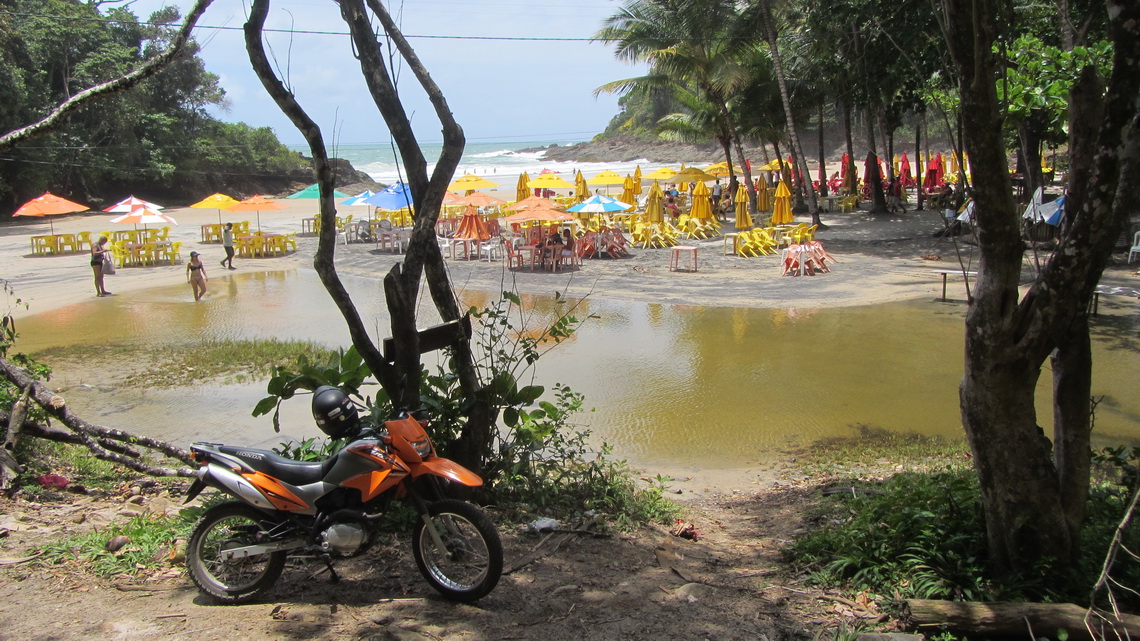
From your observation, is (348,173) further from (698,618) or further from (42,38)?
(698,618)

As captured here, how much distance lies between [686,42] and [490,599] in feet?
76.8

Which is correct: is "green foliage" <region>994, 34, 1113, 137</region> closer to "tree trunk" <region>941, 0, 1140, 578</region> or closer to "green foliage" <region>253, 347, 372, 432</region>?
"tree trunk" <region>941, 0, 1140, 578</region>

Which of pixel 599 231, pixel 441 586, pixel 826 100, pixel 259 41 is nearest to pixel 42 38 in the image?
pixel 599 231

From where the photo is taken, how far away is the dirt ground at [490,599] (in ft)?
12.1

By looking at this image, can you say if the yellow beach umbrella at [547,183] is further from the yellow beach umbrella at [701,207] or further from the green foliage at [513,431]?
the green foliage at [513,431]

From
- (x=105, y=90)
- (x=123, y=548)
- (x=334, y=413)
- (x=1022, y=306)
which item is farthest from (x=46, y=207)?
(x=1022, y=306)

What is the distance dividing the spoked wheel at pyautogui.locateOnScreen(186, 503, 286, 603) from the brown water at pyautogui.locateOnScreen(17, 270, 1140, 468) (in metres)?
1.61

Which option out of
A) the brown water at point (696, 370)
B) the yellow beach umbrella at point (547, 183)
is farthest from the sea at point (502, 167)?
the brown water at point (696, 370)

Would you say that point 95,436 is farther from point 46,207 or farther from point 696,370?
point 46,207

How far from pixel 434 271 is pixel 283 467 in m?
1.60

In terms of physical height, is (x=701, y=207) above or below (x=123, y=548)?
above

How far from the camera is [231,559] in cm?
416

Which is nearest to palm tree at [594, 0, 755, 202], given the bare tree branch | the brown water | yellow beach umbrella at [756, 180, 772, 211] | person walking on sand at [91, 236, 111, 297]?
yellow beach umbrella at [756, 180, 772, 211]

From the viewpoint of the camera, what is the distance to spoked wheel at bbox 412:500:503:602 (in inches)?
156
